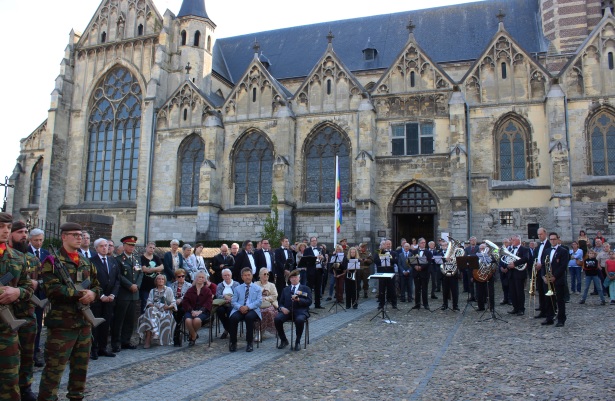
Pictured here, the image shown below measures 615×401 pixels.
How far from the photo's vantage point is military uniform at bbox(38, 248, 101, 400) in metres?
4.68

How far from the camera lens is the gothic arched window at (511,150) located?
21.5 m

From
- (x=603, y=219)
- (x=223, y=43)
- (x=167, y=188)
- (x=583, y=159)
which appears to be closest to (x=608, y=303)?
(x=603, y=219)

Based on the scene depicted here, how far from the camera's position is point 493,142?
2162 cm

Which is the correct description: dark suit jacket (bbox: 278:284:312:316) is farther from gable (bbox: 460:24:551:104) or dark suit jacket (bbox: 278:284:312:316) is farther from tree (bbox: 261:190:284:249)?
gable (bbox: 460:24:551:104)

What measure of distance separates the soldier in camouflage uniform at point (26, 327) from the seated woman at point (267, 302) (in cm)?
422

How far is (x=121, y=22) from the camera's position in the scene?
29281 mm

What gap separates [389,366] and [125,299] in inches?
179

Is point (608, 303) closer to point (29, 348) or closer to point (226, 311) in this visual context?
point (226, 311)

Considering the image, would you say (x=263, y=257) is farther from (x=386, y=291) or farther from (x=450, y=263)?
(x=450, y=263)

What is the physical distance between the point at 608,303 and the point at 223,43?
1189 inches

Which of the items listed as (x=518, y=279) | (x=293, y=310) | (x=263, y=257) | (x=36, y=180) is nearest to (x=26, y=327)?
(x=293, y=310)

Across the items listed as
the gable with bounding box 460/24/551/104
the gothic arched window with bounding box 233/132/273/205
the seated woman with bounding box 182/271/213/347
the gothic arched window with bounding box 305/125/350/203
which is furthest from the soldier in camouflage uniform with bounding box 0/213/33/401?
the gable with bounding box 460/24/551/104

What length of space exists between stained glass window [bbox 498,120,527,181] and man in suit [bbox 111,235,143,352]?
56.6ft

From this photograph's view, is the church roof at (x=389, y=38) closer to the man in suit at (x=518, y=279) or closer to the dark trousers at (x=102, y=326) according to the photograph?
the man in suit at (x=518, y=279)
